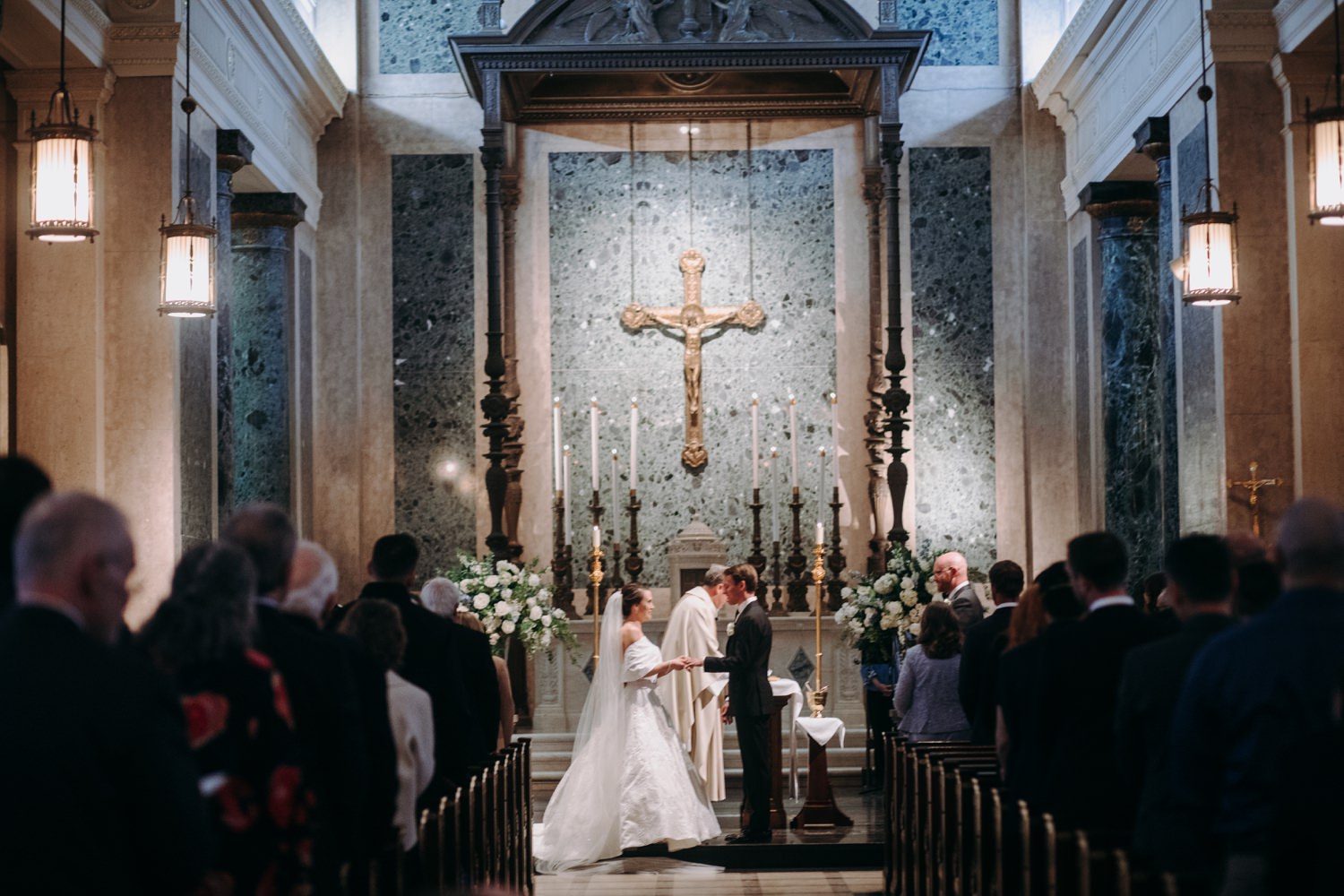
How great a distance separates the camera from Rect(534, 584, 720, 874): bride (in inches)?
367

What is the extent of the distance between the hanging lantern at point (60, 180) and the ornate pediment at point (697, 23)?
200 inches

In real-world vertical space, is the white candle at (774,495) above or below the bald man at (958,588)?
above

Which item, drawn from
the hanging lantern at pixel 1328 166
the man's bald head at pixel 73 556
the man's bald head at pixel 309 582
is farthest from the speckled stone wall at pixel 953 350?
the man's bald head at pixel 73 556

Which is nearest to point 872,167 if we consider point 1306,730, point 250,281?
point 250,281

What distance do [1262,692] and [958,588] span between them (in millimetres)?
5707

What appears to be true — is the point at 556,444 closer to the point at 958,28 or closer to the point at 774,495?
the point at 774,495

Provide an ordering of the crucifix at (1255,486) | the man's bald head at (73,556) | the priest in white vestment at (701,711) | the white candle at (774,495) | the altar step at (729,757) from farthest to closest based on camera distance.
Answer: the white candle at (774,495)
the altar step at (729,757)
the priest in white vestment at (701,711)
the crucifix at (1255,486)
the man's bald head at (73,556)

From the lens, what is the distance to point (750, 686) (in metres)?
9.72

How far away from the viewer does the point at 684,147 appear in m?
14.1

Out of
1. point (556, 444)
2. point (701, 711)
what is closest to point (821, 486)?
point (556, 444)

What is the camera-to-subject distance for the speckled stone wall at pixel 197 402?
9.66 meters

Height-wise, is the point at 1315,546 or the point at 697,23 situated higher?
the point at 697,23

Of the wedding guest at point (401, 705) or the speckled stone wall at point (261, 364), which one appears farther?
the speckled stone wall at point (261, 364)

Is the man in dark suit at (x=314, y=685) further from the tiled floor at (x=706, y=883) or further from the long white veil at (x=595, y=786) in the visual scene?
the long white veil at (x=595, y=786)
